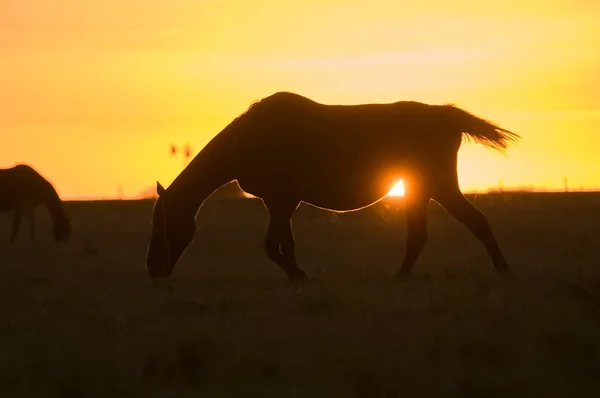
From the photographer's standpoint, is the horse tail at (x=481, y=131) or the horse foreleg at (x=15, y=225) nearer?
the horse tail at (x=481, y=131)

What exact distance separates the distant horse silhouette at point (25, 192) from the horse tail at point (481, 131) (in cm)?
1283

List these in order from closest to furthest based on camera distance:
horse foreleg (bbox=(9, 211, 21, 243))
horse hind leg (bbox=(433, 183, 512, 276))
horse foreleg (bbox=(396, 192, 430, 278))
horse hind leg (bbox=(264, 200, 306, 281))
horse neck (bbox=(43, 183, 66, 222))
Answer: horse hind leg (bbox=(264, 200, 306, 281)) < horse hind leg (bbox=(433, 183, 512, 276)) < horse foreleg (bbox=(396, 192, 430, 278)) < horse foreleg (bbox=(9, 211, 21, 243)) < horse neck (bbox=(43, 183, 66, 222))

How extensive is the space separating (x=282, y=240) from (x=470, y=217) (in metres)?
2.37

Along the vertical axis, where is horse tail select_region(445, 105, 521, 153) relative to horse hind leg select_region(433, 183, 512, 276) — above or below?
above

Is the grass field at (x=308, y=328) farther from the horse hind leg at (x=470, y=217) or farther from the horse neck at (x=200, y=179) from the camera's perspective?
the horse neck at (x=200, y=179)

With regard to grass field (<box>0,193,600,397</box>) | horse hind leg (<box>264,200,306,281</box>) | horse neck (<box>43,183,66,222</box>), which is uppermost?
horse neck (<box>43,183,66,222</box>)

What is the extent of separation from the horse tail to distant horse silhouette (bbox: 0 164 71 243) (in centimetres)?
1283

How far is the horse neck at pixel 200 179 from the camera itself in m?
12.3

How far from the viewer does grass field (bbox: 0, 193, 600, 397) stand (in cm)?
629

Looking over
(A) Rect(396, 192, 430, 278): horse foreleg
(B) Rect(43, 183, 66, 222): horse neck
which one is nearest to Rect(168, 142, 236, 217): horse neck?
(A) Rect(396, 192, 430, 278): horse foreleg

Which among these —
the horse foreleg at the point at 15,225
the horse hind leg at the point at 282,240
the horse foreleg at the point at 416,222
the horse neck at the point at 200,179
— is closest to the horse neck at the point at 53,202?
the horse foreleg at the point at 15,225

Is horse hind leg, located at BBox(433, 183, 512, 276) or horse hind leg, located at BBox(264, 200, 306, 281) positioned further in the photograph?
horse hind leg, located at BBox(433, 183, 512, 276)

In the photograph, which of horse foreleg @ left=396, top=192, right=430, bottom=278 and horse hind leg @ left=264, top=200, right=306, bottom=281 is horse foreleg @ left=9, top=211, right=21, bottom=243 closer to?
horse hind leg @ left=264, top=200, right=306, bottom=281

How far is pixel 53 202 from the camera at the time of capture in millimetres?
24312
